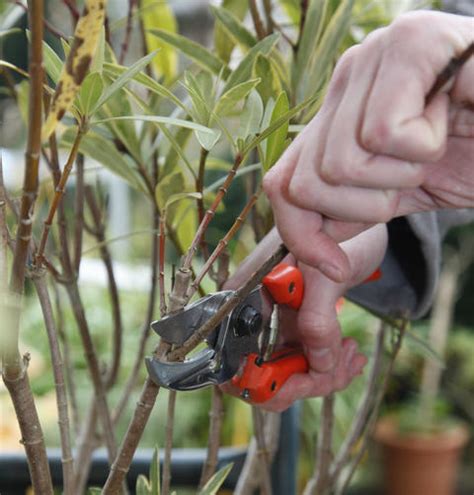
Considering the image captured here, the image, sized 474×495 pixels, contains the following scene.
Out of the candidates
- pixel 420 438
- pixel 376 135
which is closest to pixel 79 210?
pixel 376 135

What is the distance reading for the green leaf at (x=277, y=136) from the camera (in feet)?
1.72

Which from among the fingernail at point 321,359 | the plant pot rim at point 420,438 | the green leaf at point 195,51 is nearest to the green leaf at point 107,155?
the green leaf at point 195,51

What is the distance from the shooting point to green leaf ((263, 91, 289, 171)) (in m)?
0.52

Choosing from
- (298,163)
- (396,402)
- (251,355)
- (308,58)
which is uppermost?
(308,58)

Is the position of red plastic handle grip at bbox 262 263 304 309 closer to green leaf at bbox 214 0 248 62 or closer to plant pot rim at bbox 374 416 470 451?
green leaf at bbox 214 0 248 62

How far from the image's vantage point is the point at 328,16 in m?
0.74

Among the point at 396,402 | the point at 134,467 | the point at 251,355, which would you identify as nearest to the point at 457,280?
the point at 396,402

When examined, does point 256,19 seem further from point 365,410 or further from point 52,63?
point 365,410

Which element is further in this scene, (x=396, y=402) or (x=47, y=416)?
(x=396, y=402)

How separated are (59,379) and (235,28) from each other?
1.13ft

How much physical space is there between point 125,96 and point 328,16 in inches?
8.5

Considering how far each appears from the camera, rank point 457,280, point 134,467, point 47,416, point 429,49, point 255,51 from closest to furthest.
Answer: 1. point 429,49
2. point 255,51
3. point 134,467
4. point 47,416
5. point 457,280

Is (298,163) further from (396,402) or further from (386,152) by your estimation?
(396,402)

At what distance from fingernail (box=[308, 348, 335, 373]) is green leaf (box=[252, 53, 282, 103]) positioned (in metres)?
0.22
